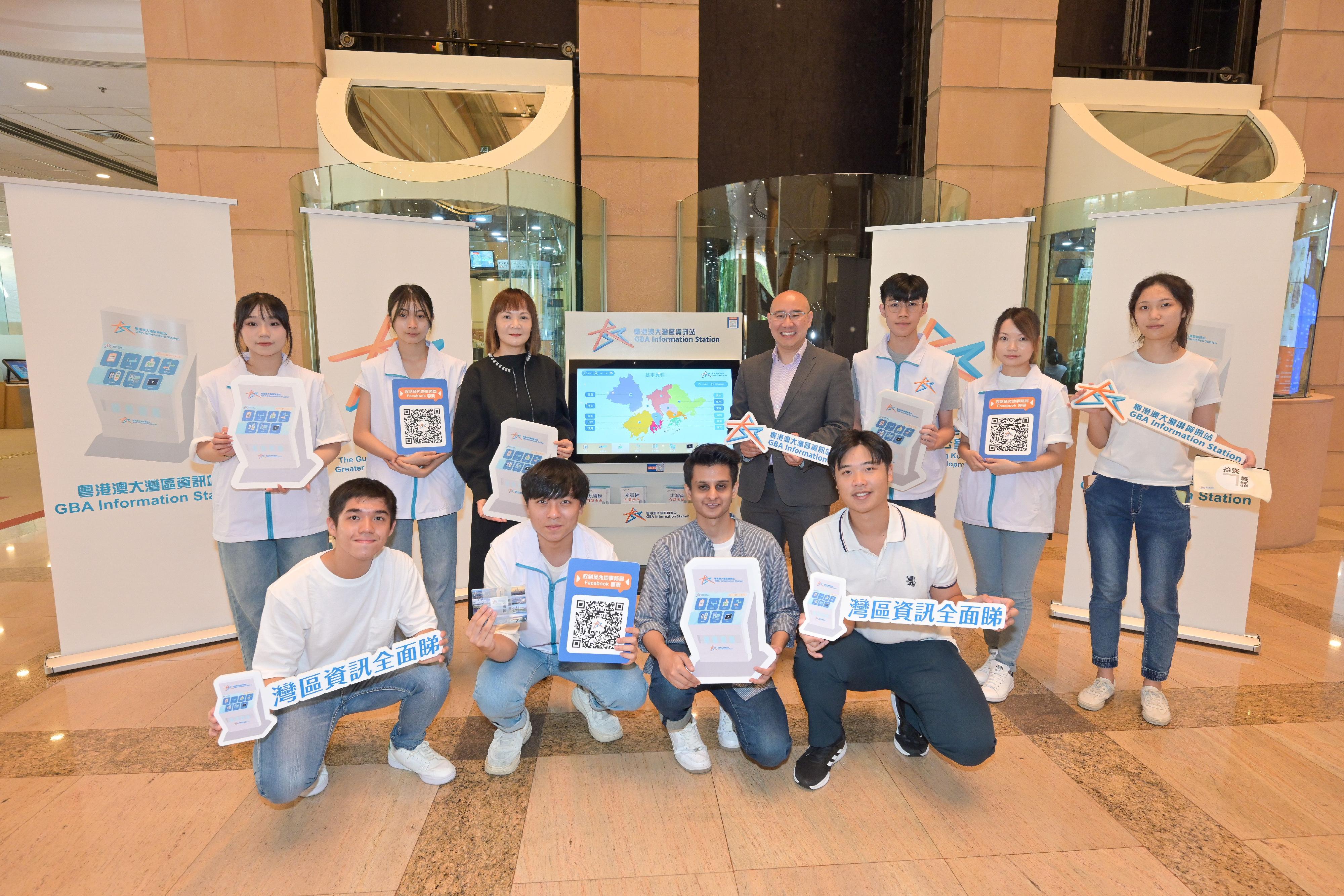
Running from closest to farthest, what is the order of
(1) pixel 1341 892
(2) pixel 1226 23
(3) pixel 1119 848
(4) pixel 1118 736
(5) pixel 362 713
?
(1) pixel 1341 892
(3) pixel 1119 848
(4) pixel 1118 736
(5) pixel 362 713
(2) pixel 1226 23

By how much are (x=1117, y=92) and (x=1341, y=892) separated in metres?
6.79

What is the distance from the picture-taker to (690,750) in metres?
2.49

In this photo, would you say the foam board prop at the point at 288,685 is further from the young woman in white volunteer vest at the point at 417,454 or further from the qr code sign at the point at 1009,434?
the qr code sign at the point at 1009,434

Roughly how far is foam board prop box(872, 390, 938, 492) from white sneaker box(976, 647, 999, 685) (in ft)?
2.61

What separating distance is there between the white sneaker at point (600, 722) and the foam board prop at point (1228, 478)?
8.04 feet

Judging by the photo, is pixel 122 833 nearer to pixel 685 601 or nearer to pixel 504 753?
pixel 504 753

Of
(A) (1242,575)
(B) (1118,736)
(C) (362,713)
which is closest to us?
(B) (1118,736)

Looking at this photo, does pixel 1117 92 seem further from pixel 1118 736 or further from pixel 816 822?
pixel 816 822

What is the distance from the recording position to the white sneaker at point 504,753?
8.03 ft

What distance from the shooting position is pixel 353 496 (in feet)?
7.06

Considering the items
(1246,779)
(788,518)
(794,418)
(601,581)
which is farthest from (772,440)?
(1246,779)

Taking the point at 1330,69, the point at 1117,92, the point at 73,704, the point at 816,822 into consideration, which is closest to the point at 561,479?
the point at 816,822

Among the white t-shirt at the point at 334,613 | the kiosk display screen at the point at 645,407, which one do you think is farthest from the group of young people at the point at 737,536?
the kiosk display screen at the point at 645,407

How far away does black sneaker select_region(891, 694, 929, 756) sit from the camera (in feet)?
8.32
